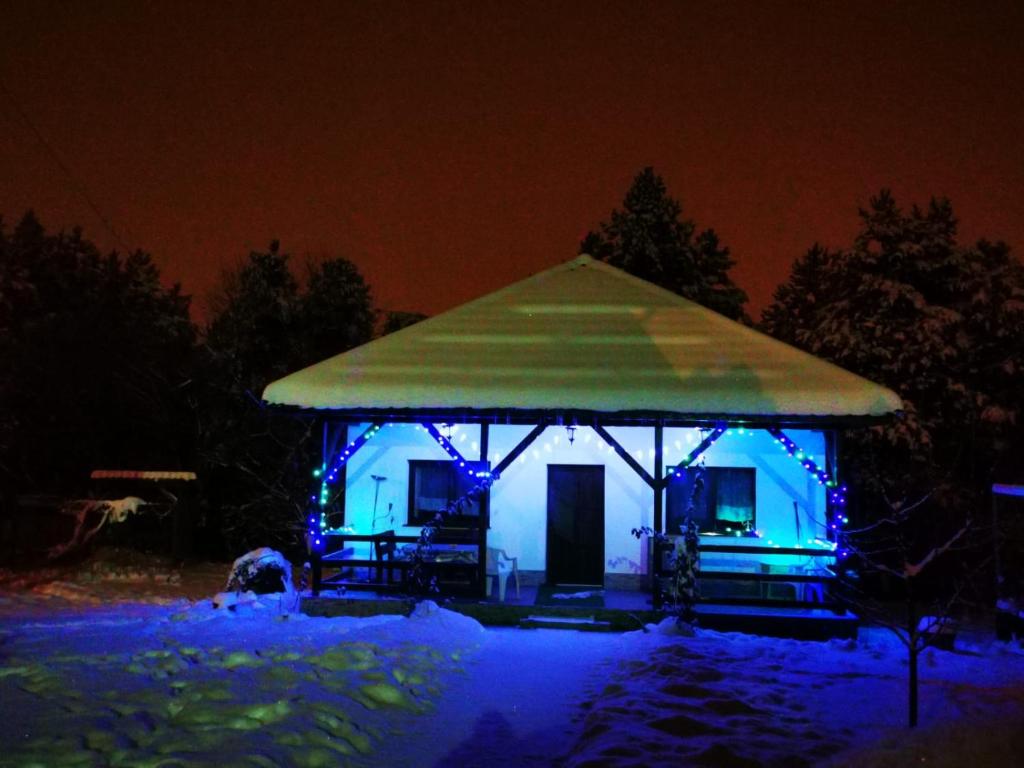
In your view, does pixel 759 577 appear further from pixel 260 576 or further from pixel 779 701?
pixel 260 576

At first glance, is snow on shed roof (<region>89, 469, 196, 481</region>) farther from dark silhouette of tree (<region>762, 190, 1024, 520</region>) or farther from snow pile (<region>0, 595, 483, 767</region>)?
dark silhouette of tree (<region>762, 190, 1024, 520</region>)

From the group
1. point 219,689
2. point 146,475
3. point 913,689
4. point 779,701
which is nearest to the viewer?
point 913,689

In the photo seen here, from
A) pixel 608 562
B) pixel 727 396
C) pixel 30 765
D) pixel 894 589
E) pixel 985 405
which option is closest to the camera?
pixel 30 765

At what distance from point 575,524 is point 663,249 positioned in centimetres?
1852

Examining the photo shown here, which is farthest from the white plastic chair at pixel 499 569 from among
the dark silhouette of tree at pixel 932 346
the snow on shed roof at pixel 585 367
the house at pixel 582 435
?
the dark silhouette of tree at pixel 932 346

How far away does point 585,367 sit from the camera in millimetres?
12906

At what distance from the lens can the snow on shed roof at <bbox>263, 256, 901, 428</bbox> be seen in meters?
11.9

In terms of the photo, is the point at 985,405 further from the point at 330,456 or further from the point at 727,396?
the point at 330,456

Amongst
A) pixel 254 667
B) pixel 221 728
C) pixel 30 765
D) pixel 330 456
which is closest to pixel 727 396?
pixel 330 456

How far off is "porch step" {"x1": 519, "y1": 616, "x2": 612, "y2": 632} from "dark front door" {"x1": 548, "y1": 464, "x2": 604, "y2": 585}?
8.94ft

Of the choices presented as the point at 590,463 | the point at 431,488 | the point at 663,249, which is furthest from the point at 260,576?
the point at 663,249

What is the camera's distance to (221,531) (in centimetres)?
1961

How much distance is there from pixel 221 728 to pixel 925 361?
58.7 feet

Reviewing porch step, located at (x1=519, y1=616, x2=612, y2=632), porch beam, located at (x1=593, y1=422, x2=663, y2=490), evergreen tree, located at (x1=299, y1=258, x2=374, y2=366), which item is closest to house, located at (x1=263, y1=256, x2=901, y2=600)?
porch beam, located at (x1=593, y1=422, x2=663, y2=490)
